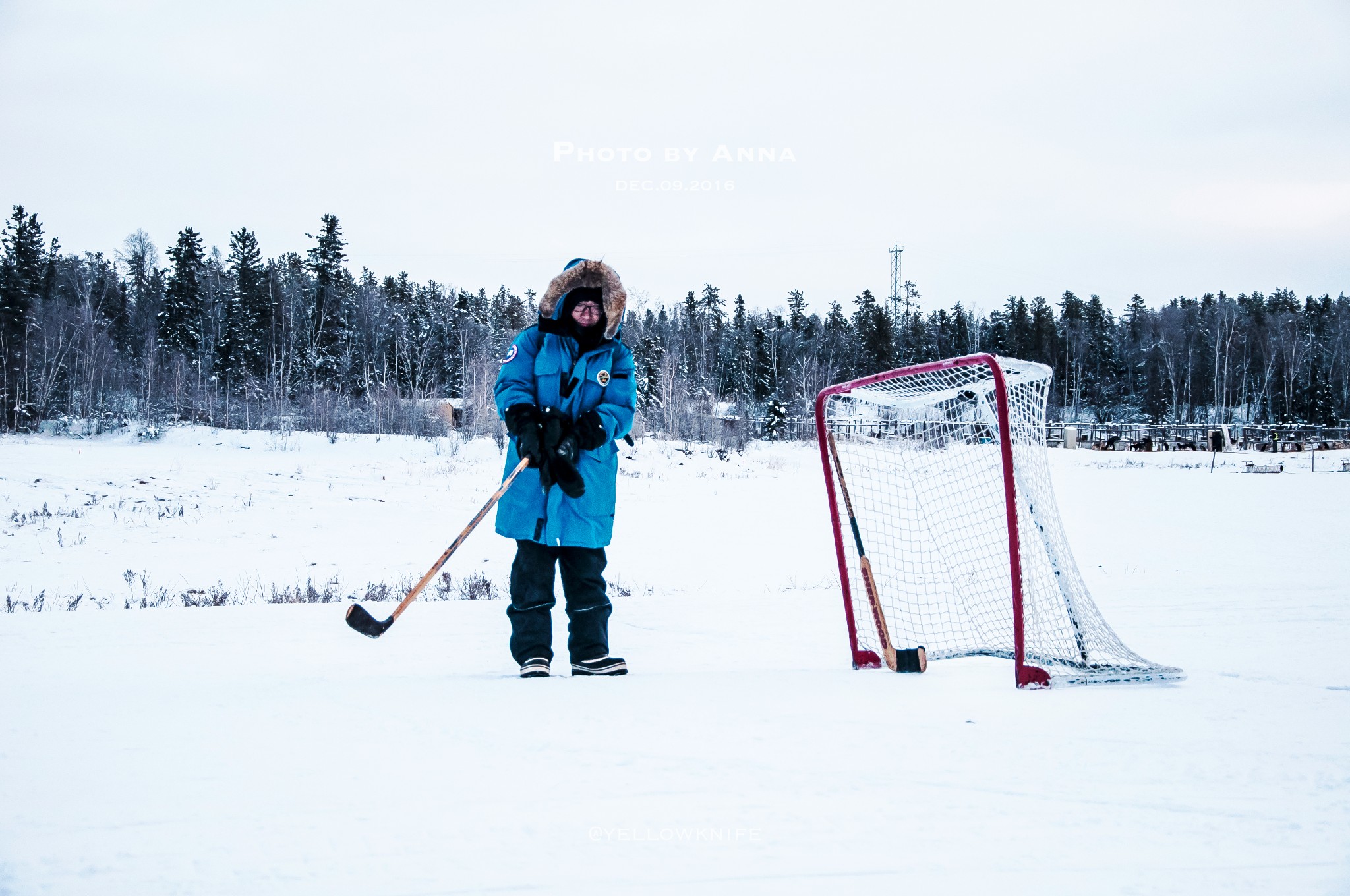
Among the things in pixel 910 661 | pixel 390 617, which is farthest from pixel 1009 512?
pixel 390 617

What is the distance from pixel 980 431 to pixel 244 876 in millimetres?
3489

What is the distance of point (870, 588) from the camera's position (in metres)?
3.53

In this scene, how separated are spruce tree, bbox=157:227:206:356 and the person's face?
48264 millimetres

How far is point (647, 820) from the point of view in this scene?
6.05ft

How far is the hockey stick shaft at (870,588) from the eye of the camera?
3.24 meters

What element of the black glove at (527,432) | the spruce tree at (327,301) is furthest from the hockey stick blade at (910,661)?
the spruce tree at (327,301)

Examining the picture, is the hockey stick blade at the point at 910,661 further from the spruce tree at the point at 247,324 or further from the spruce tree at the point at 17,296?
the spruce tree at the point at 247,324

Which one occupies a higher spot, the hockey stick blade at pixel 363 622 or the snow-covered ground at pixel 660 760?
the hockey stick blade at pixel 363 622

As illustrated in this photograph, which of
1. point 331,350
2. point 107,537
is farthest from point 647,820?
point 331,350

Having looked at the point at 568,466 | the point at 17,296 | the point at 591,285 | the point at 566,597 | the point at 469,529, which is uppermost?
the point at 17,296

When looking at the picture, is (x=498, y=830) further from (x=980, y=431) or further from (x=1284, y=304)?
(x=1284, y=304)

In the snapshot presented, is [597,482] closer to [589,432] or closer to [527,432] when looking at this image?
[589,432]

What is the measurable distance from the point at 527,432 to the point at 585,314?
2.02ft

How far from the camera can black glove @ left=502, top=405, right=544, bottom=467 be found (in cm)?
317
